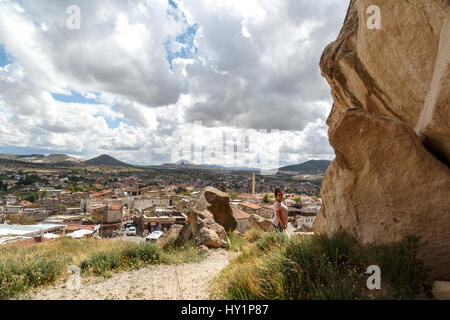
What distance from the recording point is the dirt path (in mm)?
4402

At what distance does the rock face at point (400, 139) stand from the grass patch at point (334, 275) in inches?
14.4

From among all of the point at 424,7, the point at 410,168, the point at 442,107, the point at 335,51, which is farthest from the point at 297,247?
the point at 335,51

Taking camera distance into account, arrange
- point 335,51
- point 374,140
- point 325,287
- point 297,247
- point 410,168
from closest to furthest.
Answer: point 325,287, point 410,168, point 374,140, point 297,247, point 335,51

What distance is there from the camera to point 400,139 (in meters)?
3.95

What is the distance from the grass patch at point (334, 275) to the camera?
10.0 ft

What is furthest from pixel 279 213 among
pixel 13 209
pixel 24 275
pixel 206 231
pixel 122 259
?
pixel 13 209

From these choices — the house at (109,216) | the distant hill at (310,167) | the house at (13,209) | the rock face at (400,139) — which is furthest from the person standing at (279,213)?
the distant hill at (310,167)

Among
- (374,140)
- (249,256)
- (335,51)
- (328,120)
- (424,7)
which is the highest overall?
(335,51)

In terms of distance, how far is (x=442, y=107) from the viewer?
3320 mm

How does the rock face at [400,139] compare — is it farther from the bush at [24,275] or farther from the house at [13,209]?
the house at [13,209]

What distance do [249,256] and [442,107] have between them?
5.04 meters

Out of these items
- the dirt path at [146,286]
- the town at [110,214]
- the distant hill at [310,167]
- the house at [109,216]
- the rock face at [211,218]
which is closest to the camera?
the dirt path at [146,286]

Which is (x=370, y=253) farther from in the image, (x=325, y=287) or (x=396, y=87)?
(x=396, y=87)

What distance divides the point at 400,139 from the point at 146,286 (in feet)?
18.9
